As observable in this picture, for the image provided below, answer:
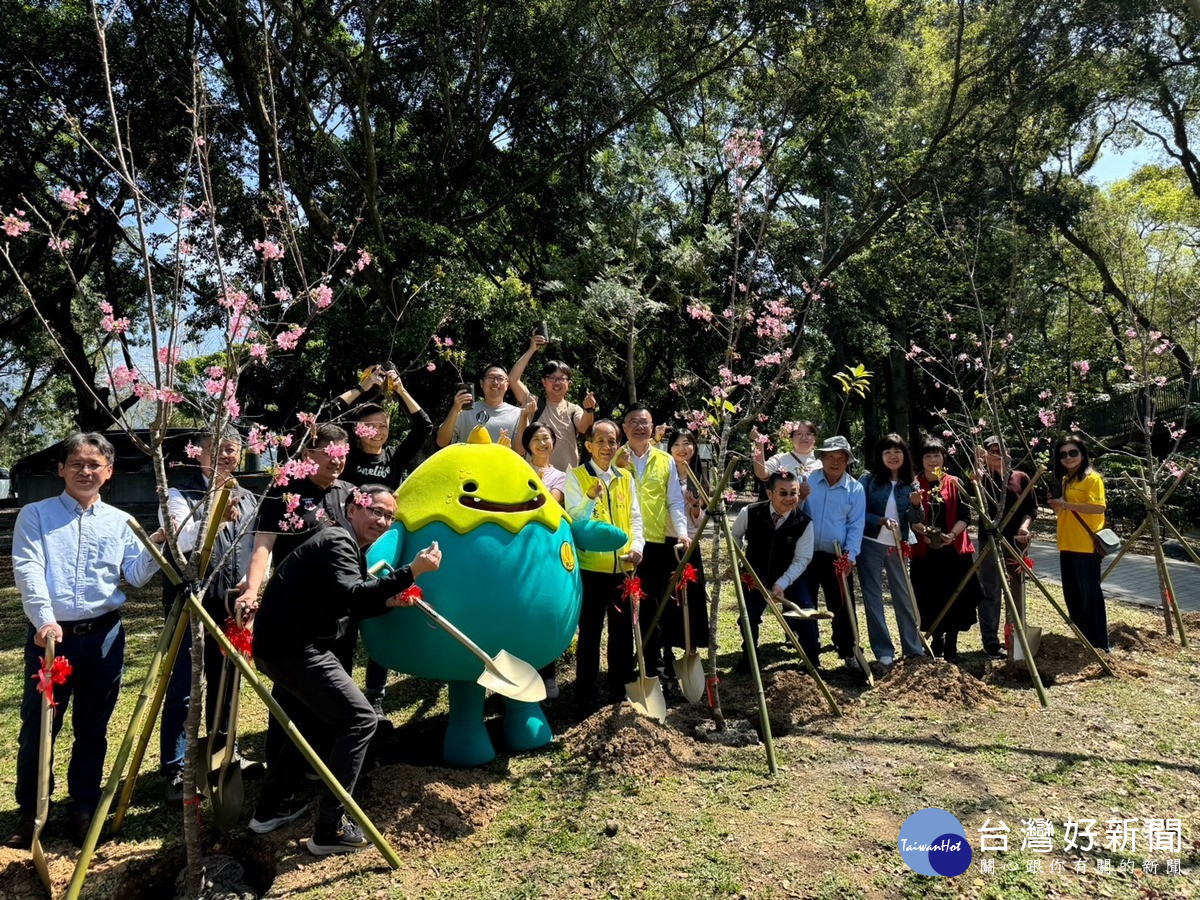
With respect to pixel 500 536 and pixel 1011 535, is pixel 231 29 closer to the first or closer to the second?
pixel 500 536

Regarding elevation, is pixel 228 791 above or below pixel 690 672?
above

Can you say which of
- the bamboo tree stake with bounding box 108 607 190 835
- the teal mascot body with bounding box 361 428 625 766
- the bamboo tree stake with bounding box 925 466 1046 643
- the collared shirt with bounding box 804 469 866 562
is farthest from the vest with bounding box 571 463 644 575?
the bamboo tree stake with bounding box 925 466 1046 643

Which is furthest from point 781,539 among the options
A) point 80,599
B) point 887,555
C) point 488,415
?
point 80,599

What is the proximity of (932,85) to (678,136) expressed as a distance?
17.8ft

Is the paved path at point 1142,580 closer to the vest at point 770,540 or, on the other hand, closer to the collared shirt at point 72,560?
the vest at point 770,540

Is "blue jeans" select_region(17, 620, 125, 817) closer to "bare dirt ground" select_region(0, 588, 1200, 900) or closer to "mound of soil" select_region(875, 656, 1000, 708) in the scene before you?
"bare dirt ground" select_region(0, 588, 1200, 900)

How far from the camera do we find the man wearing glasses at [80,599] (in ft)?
11.5

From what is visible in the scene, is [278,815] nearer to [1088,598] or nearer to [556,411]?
[556,411]

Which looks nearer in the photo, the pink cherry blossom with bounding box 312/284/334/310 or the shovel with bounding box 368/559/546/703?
→ the pink cherry blossom with bounding box 312/284/334/310

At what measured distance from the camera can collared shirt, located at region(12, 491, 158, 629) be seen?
3.43 m

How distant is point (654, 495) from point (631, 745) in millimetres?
1717

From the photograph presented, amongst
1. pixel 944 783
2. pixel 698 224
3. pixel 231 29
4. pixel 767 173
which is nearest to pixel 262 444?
pixel 944 783

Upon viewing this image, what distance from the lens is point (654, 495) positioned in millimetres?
5375

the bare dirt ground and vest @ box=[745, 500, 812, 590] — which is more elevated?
vest @ box=[745, 500, 812, 590]
